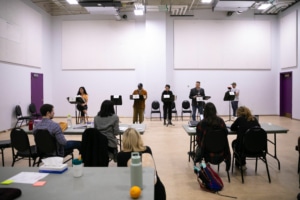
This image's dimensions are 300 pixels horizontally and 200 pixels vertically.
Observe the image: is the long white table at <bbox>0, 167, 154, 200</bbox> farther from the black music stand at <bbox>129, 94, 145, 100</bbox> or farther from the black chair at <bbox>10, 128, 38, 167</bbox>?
the black music stand at <bbox>129, 94, 145, 100</bbox>

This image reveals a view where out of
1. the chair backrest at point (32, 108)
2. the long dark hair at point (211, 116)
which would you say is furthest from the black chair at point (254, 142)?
the chair backrest at point (32, 108)

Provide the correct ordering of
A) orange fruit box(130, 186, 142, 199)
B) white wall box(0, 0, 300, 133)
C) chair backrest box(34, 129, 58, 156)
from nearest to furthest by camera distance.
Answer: orange fruit box(130, 186, 142, 199), chair backrest box(34, 129, 58, 156), white wall box(0, 0, 300, 133)

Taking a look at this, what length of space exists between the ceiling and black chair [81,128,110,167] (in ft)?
22.8

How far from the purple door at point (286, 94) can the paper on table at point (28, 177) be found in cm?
1133

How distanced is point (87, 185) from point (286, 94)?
461 inches

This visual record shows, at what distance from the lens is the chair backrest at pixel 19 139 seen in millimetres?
3710

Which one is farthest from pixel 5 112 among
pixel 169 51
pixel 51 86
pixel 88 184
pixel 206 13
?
pixel 206 13

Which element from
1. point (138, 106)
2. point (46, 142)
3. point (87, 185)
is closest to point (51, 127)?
point (46, 142)

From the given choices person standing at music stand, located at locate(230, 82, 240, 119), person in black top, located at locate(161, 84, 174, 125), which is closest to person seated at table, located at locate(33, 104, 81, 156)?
person in black top, located at locate(161, 84, 174, 125)

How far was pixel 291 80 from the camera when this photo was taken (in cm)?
1091

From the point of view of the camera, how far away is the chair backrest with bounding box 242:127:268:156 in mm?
3684

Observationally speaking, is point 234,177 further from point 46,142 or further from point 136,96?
point 136,96

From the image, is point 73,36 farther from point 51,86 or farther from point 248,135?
point 248,135

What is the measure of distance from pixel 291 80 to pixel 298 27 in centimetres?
216
